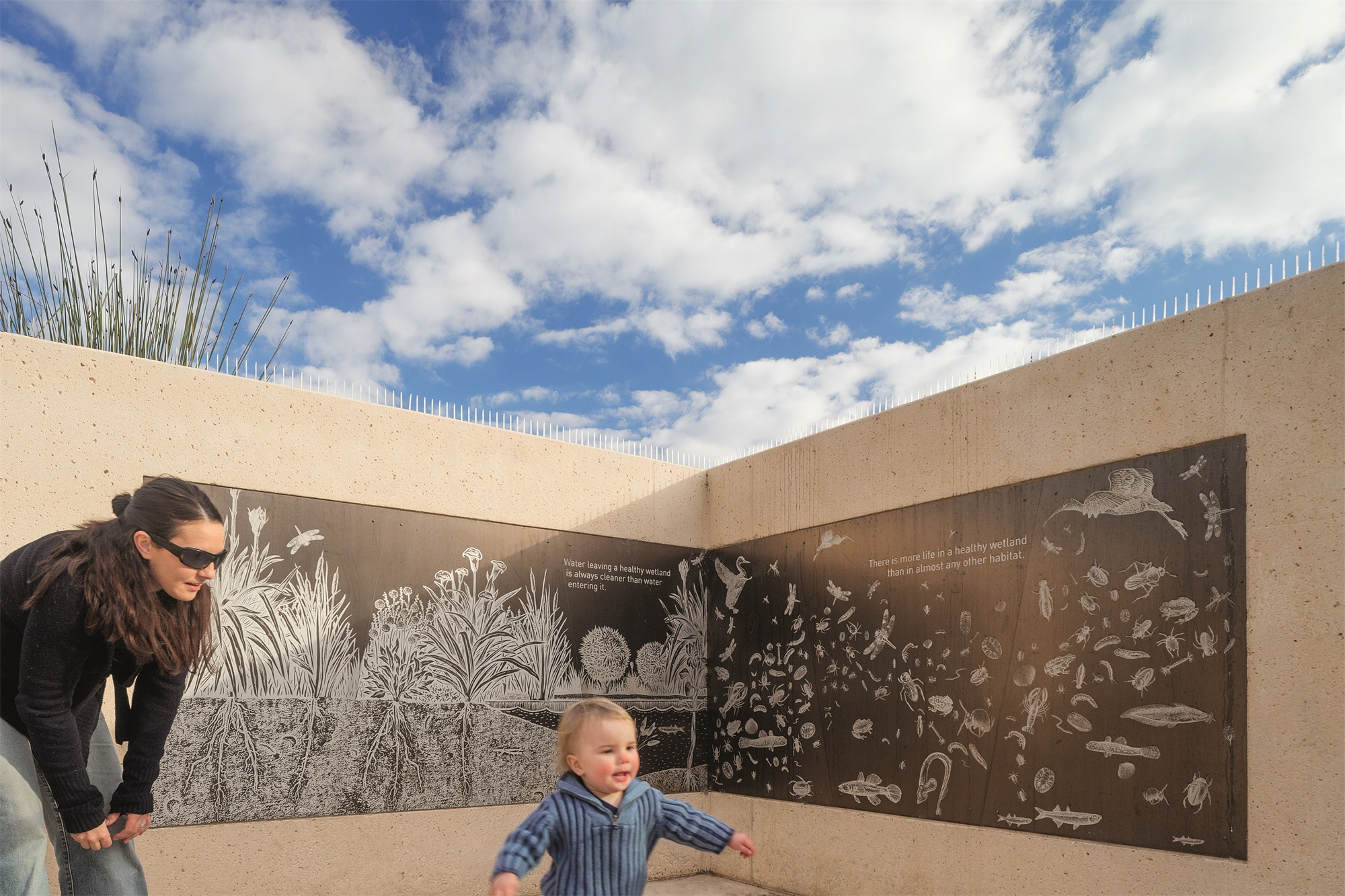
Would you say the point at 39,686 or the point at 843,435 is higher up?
the point at 843,435

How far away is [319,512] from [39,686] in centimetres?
213

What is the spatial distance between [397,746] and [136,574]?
2295mm

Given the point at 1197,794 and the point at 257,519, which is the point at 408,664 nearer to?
the point at 257,519

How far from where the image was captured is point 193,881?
375 centimetres

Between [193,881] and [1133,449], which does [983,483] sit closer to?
[1133,449]

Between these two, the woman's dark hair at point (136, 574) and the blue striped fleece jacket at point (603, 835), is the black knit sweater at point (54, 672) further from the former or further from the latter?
the blue striped fleece jacket at point (603, 835)

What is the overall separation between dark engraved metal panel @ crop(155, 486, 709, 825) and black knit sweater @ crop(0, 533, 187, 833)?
63.2 inches

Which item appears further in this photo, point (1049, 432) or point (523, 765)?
point (523, 765)

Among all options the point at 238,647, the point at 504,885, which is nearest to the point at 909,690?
the point at 504,885

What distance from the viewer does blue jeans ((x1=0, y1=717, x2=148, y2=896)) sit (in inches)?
83.8

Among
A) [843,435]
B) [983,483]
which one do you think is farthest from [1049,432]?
[843,435]

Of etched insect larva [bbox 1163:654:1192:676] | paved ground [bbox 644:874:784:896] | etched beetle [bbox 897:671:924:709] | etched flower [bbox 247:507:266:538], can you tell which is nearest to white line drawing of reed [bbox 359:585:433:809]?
etched flower [bbox 247:507:266:538]

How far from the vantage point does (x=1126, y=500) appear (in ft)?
11.3

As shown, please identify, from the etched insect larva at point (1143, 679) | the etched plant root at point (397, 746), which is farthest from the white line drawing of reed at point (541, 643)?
the etched insect larva at point (1143, 679)
